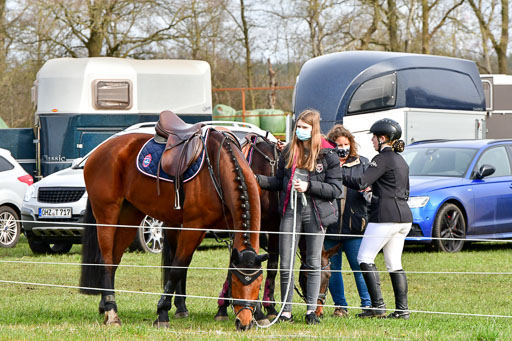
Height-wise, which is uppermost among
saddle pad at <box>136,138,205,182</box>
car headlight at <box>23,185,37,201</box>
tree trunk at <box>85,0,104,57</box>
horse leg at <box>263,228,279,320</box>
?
tree trunk at <box>85,0,104,57</box>

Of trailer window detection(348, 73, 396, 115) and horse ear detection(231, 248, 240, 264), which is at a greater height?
trailer window detection(348, 73, 396, 115)

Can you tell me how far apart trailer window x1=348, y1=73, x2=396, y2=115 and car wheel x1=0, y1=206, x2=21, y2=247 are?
306 inches

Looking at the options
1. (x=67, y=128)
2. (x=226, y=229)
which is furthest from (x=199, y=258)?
(x=67, y=128)

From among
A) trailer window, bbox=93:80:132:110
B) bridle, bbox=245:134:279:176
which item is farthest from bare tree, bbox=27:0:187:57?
bridle, bbox=245:134:279:176

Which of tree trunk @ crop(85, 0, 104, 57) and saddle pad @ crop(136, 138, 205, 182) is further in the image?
tree trunk @ crop(85, 0, 104, 57)

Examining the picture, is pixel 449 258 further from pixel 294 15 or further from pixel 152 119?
pixel 294 15

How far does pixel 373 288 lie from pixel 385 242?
430 millimetres

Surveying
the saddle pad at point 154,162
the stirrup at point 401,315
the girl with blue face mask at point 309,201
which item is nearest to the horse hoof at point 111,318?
the saddle pad at point 154,162

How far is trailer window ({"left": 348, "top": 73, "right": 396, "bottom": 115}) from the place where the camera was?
65.7 feet

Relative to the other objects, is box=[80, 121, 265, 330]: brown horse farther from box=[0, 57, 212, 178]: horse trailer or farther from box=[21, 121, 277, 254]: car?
box=[0, 57, 212, 178]: horse trailer

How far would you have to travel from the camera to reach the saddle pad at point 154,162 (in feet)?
24.7

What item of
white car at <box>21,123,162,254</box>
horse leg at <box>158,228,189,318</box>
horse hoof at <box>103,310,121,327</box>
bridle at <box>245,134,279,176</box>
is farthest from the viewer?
white car at <box>21,123,162,254</box>

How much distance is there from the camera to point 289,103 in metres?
41.5

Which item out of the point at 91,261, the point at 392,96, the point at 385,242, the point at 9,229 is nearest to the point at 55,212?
the point at 9,229
